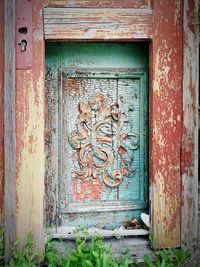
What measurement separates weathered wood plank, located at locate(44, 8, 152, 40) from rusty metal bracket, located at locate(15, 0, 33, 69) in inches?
4.2

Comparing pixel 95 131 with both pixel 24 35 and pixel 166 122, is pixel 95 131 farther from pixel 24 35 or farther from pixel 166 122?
pixel 24 35

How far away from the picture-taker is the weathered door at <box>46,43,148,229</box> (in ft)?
9.98

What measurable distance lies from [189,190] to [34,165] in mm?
1026

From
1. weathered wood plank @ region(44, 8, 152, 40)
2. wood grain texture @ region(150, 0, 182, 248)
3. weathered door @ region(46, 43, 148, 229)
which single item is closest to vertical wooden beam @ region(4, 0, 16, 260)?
weathered wood plank @ region(44, 8, 152, 40)

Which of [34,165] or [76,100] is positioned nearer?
[34,165]

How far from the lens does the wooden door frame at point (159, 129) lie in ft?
9.15

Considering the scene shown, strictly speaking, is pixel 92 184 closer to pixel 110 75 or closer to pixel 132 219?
pixel 132 219

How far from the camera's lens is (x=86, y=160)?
307cm

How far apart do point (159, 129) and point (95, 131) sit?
0.46 meters

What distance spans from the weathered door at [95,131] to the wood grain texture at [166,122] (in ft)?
0.74

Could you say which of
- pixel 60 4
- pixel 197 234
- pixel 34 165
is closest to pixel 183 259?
pixel 197 234

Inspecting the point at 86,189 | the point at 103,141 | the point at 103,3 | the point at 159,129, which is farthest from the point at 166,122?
the point at 103,3

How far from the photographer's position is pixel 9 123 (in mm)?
2762

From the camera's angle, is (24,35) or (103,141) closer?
(24,35)
